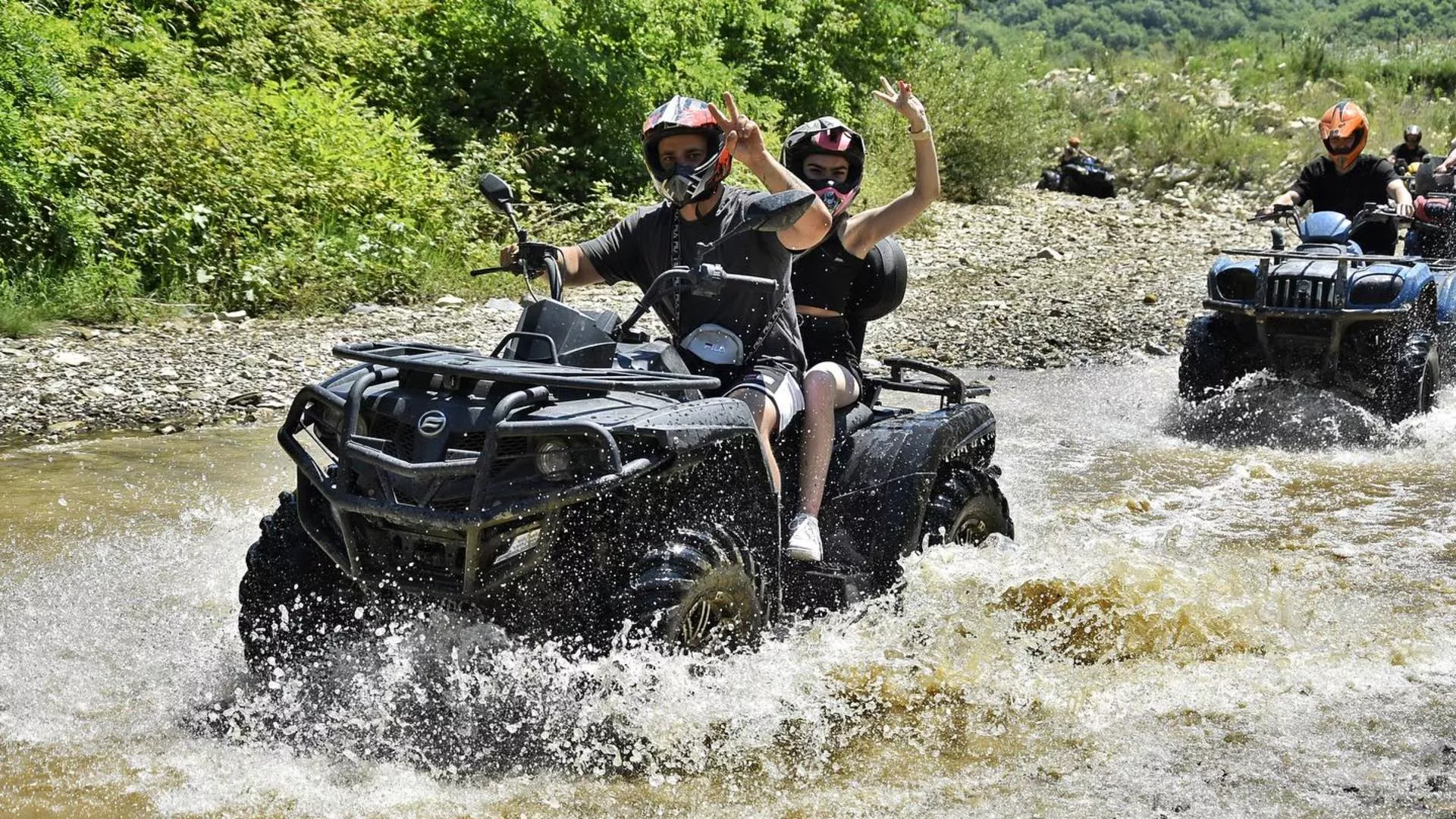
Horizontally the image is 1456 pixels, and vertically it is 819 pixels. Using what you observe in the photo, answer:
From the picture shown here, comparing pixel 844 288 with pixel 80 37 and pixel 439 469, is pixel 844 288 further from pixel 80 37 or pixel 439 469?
pixel 80 37

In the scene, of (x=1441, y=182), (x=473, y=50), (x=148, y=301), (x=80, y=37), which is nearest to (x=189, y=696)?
(x=148, y=301)

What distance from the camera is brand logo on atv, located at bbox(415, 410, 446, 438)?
4242 millimetres

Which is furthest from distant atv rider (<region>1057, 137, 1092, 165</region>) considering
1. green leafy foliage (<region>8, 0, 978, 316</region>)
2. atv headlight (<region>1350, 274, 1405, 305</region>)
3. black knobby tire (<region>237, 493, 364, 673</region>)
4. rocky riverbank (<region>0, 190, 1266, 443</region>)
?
black knobby tire (<region>237, 493, 364, 673</region>)

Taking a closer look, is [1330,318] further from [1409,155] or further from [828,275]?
[1409,155]

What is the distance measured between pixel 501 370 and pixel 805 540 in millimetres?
1358

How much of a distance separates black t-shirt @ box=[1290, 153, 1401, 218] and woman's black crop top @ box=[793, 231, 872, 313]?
606 cm

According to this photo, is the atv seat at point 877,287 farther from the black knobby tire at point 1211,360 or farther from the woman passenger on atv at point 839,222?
the black knobby tire at point 1211,360

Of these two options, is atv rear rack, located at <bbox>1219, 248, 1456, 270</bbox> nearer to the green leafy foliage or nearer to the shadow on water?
the shadow on water

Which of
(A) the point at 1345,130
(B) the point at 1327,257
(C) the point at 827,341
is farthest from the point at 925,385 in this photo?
(A) the point at 1345,130

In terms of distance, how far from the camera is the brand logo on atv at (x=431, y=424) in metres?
4.24

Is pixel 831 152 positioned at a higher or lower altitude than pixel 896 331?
higher

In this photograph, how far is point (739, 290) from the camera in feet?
17.0

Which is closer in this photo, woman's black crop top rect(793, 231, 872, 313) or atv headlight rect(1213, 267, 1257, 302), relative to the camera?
woman's black crop top rect(793, 231, 872, 313)

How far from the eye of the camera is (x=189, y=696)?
5.00 meters
